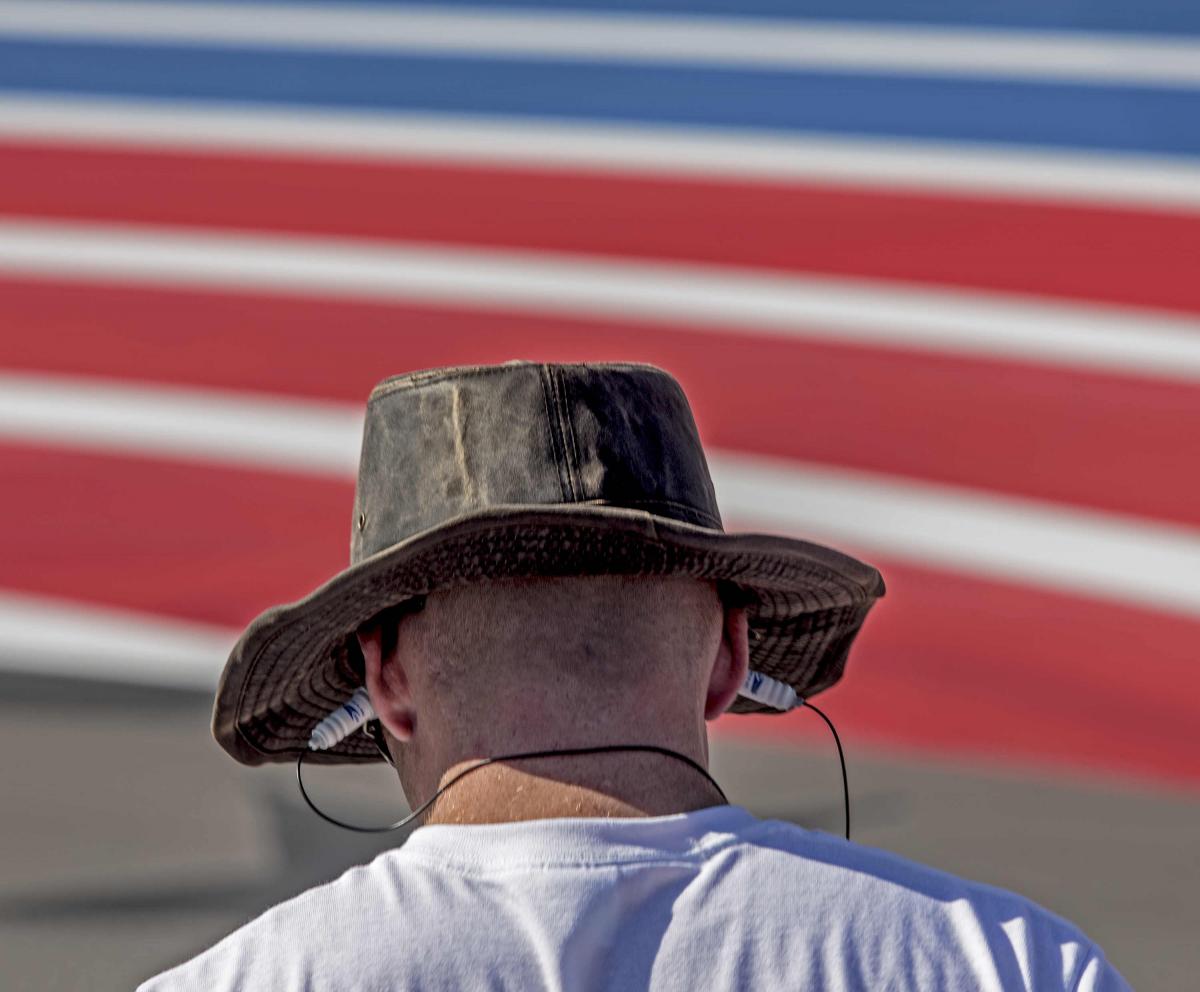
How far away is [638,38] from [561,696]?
27.7 feet

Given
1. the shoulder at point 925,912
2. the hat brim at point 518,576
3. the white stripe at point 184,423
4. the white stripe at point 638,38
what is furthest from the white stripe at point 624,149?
the shoulder at point 925,912

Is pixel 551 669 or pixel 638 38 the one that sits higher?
pixel 638 38

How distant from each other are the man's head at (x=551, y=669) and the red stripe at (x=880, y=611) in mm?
3349

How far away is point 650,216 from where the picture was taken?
8031 mm

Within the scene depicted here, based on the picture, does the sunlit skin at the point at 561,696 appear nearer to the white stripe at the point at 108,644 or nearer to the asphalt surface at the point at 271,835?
the asphalt surface at the point at 271,835

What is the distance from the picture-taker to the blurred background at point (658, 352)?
4492 mm

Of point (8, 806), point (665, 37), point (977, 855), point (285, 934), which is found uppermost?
point (665, 37)

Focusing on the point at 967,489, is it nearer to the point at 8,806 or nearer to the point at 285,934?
the point at 8,806

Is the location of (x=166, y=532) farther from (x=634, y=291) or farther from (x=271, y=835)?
(x=634, y=291)

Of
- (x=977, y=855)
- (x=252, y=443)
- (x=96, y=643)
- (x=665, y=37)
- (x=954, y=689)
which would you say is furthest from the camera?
(x=665, y=37)

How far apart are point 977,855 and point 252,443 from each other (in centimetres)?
334

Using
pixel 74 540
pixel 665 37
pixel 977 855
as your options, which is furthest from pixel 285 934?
pixel 665 37

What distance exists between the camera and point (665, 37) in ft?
30.9

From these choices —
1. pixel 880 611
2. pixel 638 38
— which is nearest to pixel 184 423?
pixel 880 611
